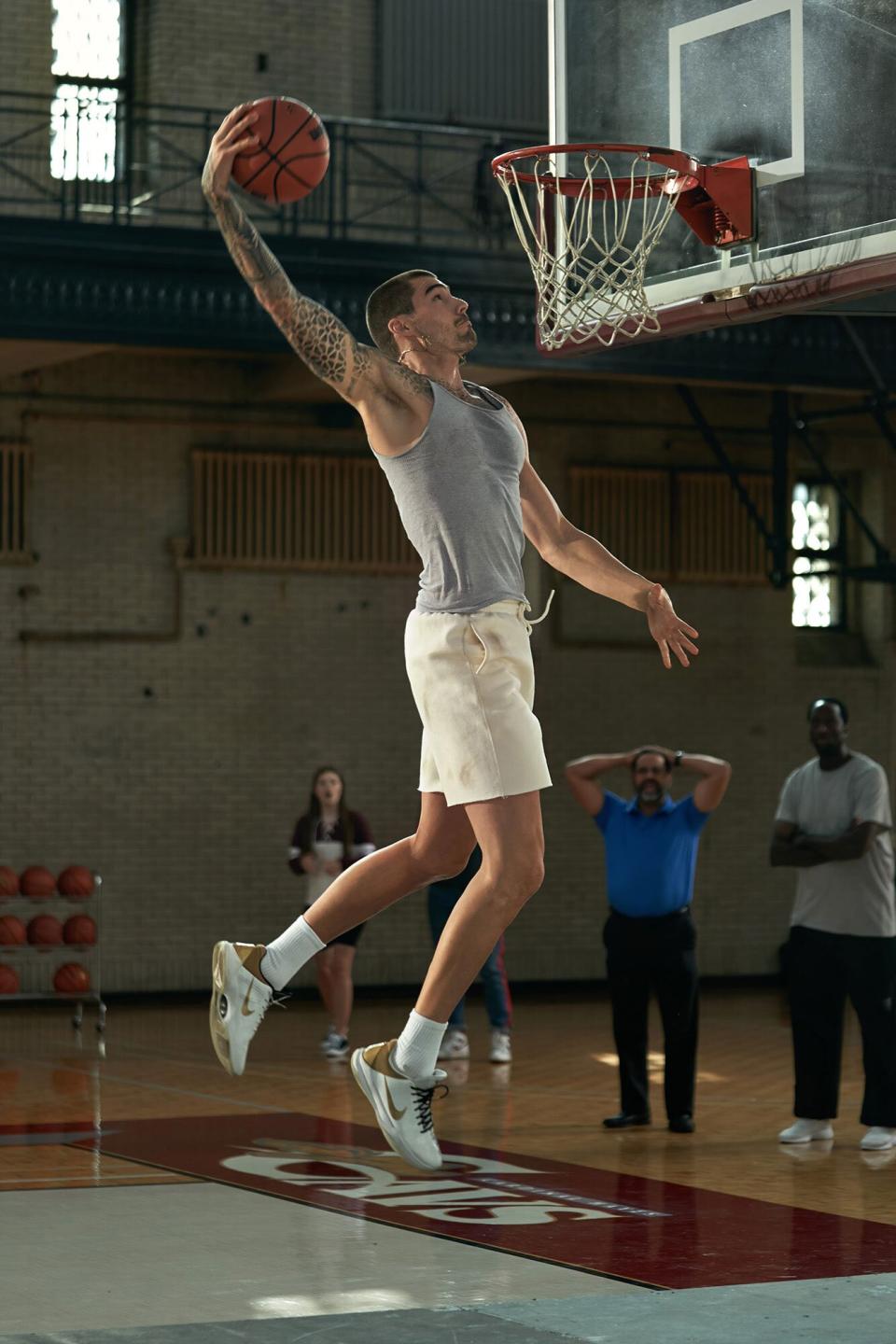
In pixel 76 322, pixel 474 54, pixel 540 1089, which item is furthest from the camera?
pixel 474 54

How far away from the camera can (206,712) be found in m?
18.8

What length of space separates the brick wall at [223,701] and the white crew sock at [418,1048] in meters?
12.9

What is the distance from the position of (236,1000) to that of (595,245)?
11.0 ft

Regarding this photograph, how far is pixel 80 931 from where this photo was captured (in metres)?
16.1

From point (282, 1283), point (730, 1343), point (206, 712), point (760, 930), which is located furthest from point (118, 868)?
point (730, 1343)

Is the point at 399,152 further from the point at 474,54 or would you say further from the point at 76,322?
the point at 76,322

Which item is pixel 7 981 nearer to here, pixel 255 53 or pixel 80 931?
pixel 80 931

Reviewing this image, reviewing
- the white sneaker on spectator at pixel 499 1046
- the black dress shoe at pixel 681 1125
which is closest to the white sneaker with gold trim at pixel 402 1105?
the black dress shoe at pixel 681 1125

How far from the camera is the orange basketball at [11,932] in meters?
15.7

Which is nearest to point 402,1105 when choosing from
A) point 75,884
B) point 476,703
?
point 476,703

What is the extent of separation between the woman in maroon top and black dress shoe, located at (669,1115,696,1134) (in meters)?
3.54

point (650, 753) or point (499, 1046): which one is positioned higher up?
point (650, 753)

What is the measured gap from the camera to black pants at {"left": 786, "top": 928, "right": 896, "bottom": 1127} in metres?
10.8

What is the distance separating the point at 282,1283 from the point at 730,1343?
5.89 feet
